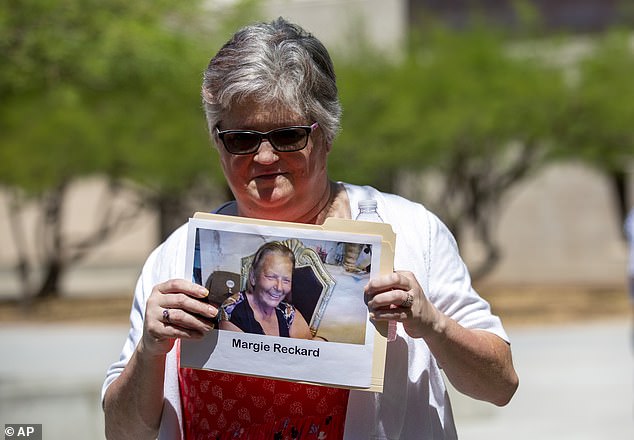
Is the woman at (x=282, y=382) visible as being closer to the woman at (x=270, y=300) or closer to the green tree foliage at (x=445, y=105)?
the woman at (x=270, y=300)

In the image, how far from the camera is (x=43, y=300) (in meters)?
20.9

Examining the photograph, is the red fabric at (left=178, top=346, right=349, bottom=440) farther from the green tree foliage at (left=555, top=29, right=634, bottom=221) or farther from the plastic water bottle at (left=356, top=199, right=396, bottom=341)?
the green tree foliage at (left=555, top=29, right=634, bottom=221)

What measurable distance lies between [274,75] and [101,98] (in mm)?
12410

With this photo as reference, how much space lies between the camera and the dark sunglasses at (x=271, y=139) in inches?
91.0

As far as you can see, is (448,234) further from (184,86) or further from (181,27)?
(184,86)

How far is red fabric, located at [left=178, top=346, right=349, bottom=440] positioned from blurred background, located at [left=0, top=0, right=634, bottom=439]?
17.1ft

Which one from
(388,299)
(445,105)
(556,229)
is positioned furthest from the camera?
(556,229)

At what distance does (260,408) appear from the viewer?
238 centimetres

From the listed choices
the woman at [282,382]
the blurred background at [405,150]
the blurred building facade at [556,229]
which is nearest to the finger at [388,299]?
the woman at [282,382]

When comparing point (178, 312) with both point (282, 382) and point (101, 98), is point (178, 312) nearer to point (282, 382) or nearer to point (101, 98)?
Answer: point (282, 382)

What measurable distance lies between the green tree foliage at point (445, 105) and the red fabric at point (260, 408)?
14.1 m

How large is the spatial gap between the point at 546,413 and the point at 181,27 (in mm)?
6385

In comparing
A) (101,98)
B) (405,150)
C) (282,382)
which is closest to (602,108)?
(405,150)

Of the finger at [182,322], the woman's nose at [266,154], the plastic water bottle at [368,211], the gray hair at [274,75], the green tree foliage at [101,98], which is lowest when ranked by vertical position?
the finger at [182,322]
